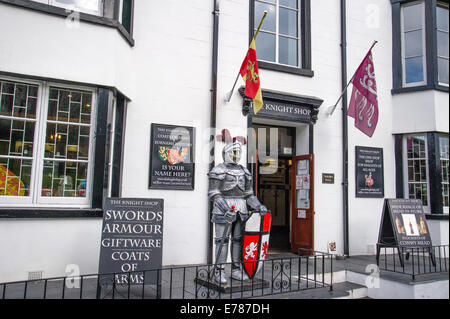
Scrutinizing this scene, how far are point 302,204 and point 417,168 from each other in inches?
130

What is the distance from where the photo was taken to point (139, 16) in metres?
7.55

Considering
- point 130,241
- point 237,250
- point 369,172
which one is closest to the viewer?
point 130,241

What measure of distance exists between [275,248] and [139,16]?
634cm

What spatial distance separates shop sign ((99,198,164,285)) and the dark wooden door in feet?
14.2

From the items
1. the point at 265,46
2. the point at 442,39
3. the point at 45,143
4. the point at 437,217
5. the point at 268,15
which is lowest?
the point at 437,217

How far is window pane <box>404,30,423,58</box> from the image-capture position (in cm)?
992

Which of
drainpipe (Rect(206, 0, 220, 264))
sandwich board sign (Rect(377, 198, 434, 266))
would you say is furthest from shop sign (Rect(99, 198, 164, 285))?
sandwich board sign (Rect(377, 198, 434, 266))

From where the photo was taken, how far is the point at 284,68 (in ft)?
28.9

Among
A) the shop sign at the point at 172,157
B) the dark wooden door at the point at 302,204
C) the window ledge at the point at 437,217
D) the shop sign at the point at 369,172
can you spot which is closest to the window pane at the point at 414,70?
the shop sign at the point at 369,172

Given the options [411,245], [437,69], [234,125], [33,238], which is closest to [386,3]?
[437,69]

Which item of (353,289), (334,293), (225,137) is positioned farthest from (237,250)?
(225,137)

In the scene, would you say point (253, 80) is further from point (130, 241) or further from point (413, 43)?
point (413, 43)

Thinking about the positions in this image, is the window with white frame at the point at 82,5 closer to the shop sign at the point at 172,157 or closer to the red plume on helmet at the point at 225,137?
the shop sign at the point at 172,157

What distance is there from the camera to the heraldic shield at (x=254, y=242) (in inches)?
223
